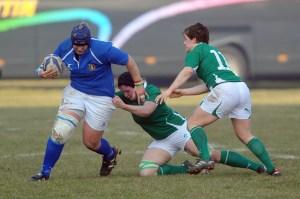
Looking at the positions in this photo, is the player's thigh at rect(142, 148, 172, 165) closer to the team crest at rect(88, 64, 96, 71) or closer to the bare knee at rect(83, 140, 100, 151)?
the bare knee at rect(83, 140, 100, 151)

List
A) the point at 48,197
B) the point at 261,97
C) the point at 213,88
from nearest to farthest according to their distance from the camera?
1. the point at 48,197
2. the point at 213,88
3. the point at 261,97

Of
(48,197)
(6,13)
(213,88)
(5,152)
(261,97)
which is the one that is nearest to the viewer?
(48,197)

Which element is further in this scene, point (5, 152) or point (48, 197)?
point (5, 152)

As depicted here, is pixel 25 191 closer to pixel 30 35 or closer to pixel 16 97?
pixel 16 97

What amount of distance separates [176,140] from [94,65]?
4.72ft

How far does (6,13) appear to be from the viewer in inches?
1077

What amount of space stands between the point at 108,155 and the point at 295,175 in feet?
6.78

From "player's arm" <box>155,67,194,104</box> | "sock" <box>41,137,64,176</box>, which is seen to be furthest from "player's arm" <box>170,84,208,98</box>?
"sock" <box>41,137,64,176</box>

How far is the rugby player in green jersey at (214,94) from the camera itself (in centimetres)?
933

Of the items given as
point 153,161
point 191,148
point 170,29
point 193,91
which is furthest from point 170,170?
point 170,29

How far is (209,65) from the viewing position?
30.8ft

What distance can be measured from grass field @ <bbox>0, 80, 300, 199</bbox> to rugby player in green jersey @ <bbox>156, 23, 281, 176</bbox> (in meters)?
0.39

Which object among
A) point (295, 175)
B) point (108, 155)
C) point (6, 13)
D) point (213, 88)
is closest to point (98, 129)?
point (108, 155)

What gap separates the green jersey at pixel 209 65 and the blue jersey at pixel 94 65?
0.75 meters
